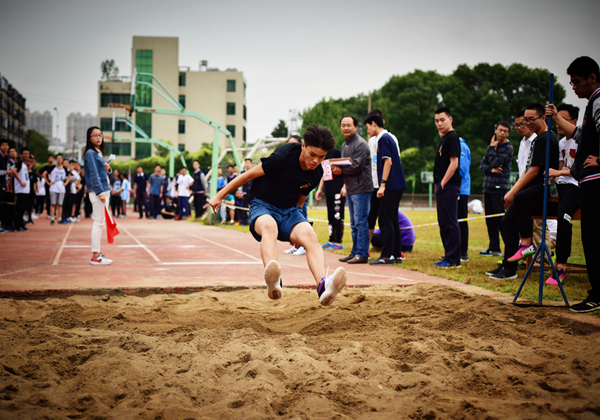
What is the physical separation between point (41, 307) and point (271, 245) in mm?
2174

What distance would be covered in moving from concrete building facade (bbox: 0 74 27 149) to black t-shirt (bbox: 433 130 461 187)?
73005 mm

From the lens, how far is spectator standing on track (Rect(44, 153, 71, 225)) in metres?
15.7

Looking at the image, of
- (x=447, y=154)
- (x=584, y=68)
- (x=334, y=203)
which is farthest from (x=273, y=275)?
(x=334, y=203)

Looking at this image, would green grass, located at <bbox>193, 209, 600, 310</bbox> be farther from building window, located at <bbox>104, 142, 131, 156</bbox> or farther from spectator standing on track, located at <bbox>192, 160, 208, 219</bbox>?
building window, located at <bbox>104, 142, 131, 156</bbox>

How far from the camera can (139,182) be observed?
72.4 ft

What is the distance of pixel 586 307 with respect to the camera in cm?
394

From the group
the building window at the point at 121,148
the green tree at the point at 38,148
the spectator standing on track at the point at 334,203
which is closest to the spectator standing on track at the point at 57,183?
the spectator standing on track at the point at 334,203

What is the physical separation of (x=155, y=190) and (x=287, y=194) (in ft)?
56.9

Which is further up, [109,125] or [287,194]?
[109,125]

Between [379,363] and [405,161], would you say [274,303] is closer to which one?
[379,363]

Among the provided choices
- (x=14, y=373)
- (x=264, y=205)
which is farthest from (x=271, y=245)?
(x=14, y=373)

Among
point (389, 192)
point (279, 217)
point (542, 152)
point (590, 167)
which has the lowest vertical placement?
point (279, 217)

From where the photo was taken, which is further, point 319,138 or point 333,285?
point 319,138

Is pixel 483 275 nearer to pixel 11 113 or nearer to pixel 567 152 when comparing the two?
pixel 567 152
